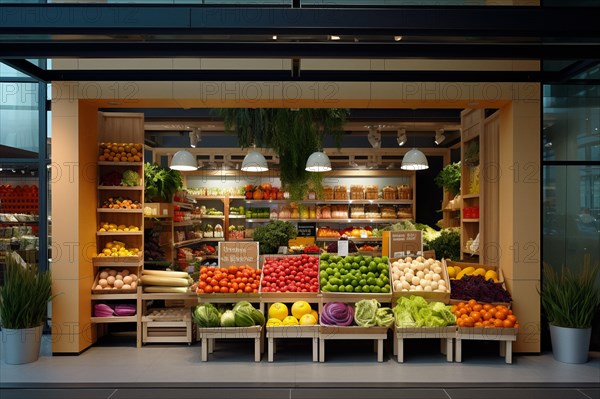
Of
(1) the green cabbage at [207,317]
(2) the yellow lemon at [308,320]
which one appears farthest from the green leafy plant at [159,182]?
(2) the yellow lemon at [308,320]

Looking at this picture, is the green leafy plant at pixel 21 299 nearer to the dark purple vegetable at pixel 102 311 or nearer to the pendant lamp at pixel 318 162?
the dark purple vegetable at pixel 102 311

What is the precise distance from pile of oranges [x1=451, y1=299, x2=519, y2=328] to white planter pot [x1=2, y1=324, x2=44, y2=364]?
4.78 meters

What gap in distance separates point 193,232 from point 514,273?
6.58 metres

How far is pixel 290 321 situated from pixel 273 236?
238cm

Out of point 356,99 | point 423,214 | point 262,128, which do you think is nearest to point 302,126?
point 262,128

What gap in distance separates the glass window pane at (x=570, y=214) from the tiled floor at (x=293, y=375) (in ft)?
4.09

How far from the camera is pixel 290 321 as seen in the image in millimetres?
6457

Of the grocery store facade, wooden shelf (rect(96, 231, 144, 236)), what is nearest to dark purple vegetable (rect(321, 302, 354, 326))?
the grocery store facade

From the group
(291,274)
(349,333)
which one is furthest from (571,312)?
(291,274)

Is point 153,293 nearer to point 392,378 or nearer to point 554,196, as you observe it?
point 392,378

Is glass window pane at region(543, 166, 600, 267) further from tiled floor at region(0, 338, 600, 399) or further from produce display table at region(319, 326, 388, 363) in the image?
produce display table at region(319, 326, 388, 363)

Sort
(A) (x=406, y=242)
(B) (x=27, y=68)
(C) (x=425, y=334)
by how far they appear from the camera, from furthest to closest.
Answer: (A) (x=406, y=242), (C) (x=425, y=334), (B) (x=27, y=68)

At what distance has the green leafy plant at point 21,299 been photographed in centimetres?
616

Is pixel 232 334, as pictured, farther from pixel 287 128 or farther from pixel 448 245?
pixel 448 245
